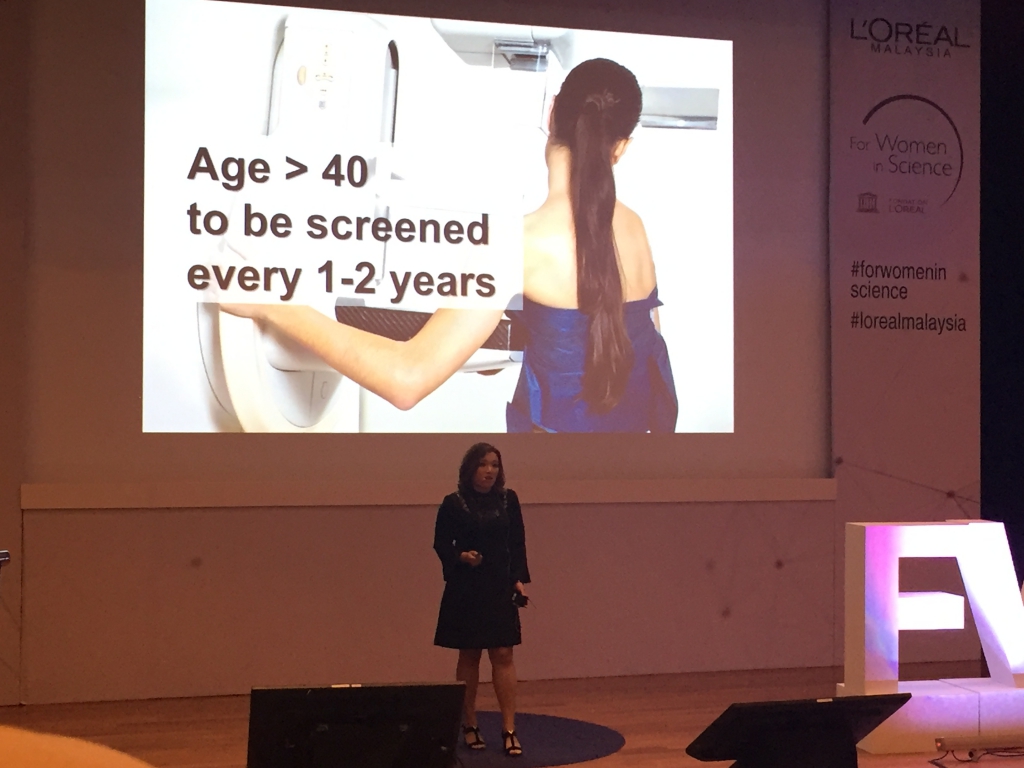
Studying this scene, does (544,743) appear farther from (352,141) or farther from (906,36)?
(906,36)

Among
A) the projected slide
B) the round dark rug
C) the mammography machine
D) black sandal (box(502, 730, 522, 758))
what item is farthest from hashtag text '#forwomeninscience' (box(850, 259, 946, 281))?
black sandal (box(502, 730, 522, 758))

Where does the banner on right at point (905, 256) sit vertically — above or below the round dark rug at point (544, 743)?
above

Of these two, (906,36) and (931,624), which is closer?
(931,624)

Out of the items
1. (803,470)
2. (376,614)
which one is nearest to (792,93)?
(803,470)

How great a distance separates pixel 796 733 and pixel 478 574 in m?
2.32

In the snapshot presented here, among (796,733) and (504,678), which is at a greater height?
(796,733)

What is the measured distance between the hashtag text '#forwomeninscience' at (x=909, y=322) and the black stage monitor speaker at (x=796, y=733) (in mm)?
4640

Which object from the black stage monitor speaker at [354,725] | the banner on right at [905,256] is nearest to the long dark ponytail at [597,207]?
the banner on right at [905,256]

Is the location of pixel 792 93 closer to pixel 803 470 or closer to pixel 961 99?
pixel 961 99

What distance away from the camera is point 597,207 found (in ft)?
23.4

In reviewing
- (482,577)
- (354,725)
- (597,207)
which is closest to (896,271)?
(597,207)

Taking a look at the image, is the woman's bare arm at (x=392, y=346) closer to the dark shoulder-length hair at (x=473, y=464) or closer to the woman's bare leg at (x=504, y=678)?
the dark shoulder-length hair at (x=473, y=464)

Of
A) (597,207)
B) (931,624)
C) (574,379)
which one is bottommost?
(931,624)

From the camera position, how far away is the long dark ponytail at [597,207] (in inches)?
279
